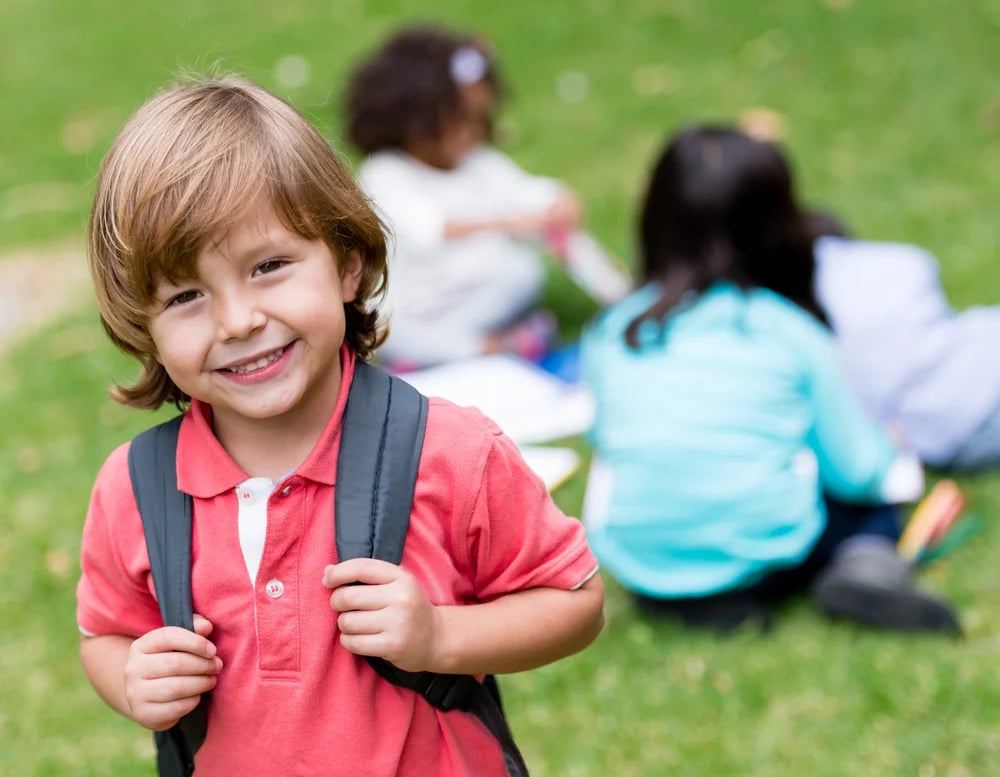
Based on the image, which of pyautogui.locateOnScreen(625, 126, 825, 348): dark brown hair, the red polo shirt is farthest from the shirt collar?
pyautogui.locateOnScreen(625, 126, 825, 348): dark brown hair

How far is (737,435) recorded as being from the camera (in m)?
3.04

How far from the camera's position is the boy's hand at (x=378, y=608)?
1.33 meters

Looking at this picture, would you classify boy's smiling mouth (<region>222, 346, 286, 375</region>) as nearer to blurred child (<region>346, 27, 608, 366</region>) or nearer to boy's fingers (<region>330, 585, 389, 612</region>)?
boy's fingers (<region>330, 585, 389, 612</region>)

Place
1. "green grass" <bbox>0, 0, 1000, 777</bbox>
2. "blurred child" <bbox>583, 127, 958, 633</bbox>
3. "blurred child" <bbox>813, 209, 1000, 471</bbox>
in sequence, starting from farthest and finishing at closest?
"blurred child" <bbox>813, 209, 1000, 471</bbox>
"blurred child" <bbox>583, 127, 958, 633</bbox>
"green grass" <bbox>0, 0, 1000, 777</bbox>

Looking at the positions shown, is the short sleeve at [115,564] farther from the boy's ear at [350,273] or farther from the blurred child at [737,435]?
the blurred child at [737,435]

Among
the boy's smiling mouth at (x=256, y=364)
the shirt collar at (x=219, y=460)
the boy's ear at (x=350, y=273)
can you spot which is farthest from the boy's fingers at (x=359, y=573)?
the boy's ear at (x=350, y=273)

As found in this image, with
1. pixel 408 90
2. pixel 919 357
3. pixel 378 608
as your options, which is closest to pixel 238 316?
pixel 378 608

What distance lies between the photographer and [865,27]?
278 inches

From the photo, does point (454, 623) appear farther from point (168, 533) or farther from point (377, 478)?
point (168, 533)

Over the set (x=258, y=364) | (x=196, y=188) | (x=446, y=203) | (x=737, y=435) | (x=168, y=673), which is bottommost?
(x=446, y=203)

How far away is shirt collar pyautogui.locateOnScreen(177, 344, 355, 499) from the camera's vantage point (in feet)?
4.60

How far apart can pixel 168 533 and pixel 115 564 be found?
118mm

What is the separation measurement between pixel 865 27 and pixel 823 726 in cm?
539

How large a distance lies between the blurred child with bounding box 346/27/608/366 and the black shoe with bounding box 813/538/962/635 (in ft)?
6.49
